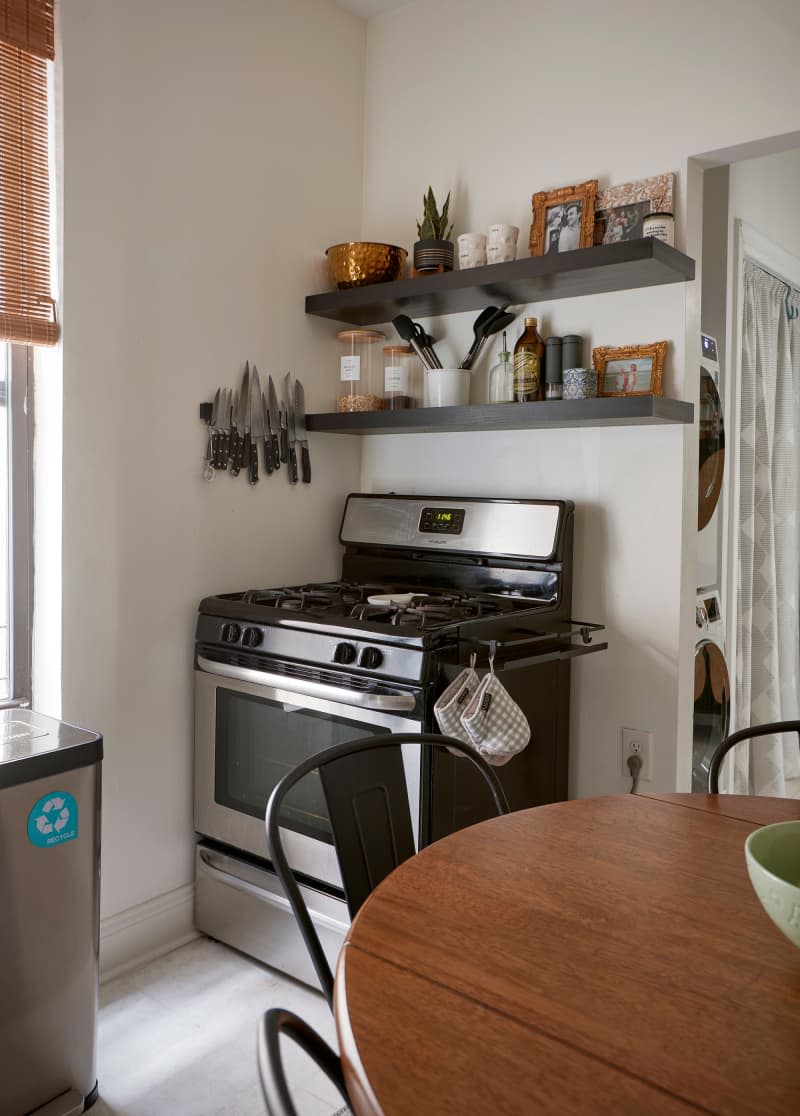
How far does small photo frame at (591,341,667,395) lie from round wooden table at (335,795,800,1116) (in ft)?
4.54

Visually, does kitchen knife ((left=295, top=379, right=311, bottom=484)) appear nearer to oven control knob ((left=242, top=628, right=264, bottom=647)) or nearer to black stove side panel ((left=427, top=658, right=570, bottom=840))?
oven control knob ((left=242, top=628, right=264, bottom=647))

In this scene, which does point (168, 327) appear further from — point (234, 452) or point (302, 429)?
point (302, 429)

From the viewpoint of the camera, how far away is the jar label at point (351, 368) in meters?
2.78

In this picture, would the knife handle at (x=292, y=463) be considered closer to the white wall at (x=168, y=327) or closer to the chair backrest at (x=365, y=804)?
the white wall at (x=168, y=327)

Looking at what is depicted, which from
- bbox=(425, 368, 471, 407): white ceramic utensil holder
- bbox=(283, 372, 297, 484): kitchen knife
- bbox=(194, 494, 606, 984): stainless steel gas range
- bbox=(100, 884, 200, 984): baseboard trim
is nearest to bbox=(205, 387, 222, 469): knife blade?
bbox=(283, 372, 297, 484): kitchen knife

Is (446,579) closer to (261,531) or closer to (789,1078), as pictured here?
(261,531)

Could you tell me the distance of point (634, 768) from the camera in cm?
240

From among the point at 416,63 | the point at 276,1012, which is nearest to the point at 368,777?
the point at 276,1012

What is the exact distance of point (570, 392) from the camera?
2.33m

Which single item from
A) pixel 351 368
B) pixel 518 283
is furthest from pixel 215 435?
pixel 518 283

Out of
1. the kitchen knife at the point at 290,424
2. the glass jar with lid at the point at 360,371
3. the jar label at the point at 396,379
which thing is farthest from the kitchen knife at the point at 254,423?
the jar label at the point at 396,379

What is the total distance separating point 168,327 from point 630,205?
4.22 feet

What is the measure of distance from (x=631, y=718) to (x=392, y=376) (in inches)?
48.9

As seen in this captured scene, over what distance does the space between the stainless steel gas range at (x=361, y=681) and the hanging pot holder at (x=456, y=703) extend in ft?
0.26
